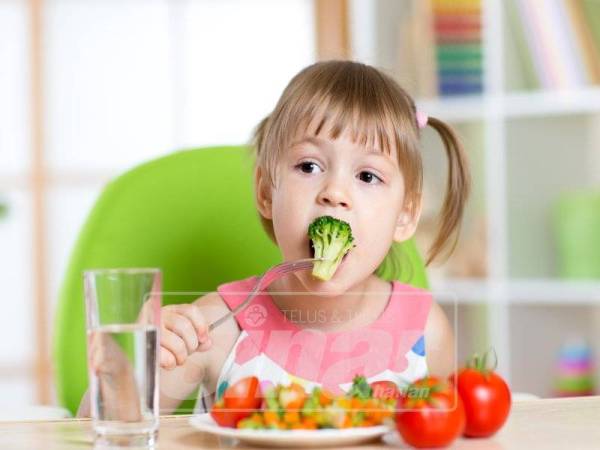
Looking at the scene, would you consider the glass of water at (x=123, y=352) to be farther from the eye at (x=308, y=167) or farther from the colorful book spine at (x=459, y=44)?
the colorful book spine at (x=459, y=44)

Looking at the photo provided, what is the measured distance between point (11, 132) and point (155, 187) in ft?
7.52

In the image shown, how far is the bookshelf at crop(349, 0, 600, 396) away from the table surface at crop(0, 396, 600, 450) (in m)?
1.99

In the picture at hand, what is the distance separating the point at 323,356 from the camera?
0.93 metres

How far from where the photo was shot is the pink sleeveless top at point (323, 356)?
904 millimetres

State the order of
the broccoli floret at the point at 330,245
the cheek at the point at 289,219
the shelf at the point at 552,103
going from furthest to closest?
the shelf at the point at 552,103
the cheek at the point at 289,219
the broccoli floret at the point at 330,245

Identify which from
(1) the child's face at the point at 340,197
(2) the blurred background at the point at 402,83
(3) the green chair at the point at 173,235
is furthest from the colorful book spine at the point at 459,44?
(1) the child's face at the point at 340,197

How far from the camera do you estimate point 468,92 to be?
10.1 ft

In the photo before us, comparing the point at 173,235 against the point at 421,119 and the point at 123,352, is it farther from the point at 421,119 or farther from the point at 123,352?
the point at 123,352

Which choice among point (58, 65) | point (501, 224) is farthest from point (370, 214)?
point (58, 65)

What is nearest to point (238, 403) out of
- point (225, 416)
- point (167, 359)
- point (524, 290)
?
point (225, 416)

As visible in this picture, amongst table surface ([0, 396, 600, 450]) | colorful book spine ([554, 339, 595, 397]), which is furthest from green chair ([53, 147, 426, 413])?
colorful book spine ([554, 339, 595, 397])

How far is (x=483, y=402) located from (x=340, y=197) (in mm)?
374

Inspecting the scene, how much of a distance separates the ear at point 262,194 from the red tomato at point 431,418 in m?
0.62

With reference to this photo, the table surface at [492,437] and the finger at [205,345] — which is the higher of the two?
the finger at [205,345]
